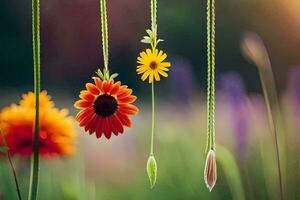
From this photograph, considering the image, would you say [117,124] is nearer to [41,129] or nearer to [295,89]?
[41,129]

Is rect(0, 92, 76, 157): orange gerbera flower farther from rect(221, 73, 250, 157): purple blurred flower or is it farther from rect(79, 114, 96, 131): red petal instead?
rect(221, 73, 250, 157): purple blurred flower

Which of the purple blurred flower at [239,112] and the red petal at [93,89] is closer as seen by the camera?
the red petal at [93,89]

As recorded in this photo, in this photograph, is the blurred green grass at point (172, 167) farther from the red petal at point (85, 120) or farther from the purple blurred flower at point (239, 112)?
the red petal at point (85, 120)

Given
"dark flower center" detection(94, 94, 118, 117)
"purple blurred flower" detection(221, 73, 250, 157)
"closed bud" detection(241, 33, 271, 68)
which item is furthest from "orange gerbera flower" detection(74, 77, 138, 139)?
"purple blurred flower" detection(221, 73, 250, 157)

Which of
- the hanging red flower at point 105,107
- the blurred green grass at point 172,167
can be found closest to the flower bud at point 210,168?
the hanging red flower at point 105,107

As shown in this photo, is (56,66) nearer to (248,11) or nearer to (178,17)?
(178,17)

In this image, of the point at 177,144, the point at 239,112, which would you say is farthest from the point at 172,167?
the point at 239,112

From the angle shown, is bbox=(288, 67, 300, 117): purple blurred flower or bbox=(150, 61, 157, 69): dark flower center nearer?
bbox=(150, 61, 157, 69): dark flower center
